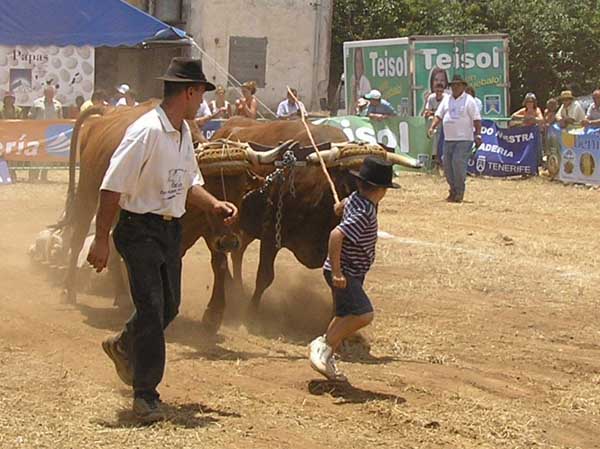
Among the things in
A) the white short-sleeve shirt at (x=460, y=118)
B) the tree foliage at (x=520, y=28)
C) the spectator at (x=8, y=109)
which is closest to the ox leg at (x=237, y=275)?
the white short-sleeve shirt at (x=460, y=118)

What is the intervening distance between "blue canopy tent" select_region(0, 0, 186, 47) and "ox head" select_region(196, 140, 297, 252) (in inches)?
510

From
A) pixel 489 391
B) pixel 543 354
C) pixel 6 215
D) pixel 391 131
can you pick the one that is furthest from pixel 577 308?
pixel 391 131

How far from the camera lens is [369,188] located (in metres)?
6.84

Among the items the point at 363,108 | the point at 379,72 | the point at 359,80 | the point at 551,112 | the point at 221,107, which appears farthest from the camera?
the point at 359,80

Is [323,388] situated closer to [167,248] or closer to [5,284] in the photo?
[167,248]

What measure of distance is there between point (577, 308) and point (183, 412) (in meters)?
4.59

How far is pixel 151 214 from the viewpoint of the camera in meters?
6.15

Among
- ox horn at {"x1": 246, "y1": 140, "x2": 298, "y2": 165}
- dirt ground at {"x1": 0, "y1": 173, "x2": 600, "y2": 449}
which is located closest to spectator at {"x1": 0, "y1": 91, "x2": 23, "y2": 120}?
dirt ground at {"x1": 0, "y1": 173, "x2": 600, "y2": 449}

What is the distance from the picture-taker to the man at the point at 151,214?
601 cm

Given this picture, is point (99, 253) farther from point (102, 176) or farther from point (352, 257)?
point (102, 176)

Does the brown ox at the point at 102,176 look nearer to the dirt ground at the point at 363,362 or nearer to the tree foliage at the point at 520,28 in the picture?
the dirt ground at the point at 363,362

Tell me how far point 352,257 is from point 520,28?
97.1ft

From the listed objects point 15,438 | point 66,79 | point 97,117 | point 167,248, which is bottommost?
point 15,438

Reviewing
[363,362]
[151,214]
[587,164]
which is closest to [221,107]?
[587,164]
